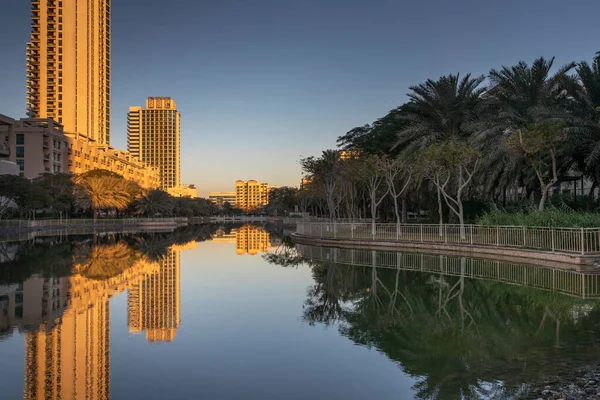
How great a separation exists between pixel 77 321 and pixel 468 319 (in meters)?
8.83

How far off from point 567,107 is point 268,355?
84.7 ft

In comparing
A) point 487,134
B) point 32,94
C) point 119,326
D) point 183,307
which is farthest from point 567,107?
point 32,94

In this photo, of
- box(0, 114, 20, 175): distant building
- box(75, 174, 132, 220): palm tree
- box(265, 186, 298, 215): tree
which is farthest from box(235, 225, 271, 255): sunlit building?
box(265, 186, 298, 215): tree

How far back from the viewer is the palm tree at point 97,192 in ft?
269

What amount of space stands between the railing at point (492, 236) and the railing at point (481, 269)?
1.50 metres

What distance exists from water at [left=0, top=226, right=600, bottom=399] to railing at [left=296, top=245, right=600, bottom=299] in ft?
0.38

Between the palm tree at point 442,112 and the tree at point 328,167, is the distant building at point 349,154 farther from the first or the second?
the palm tree at point 442,112

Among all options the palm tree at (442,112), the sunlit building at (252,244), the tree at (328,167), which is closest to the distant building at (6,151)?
the sunlit building at (252,244)

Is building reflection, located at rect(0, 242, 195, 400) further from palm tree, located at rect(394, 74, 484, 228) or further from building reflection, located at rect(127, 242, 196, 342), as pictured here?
palm tree, located at rect(394, 74, 484, 228)

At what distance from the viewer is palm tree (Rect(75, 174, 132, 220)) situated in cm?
8200

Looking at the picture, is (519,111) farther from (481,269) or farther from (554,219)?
(481,269)

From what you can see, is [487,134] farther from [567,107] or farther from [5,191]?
[5,191]

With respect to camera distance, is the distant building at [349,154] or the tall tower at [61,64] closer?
the distant building at [349,154]

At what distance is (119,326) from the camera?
1141 centimetres
